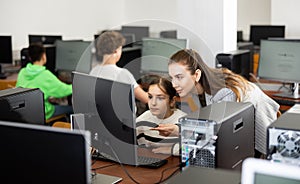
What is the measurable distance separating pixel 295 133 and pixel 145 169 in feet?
3.10

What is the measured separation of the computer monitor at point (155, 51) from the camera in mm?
4620

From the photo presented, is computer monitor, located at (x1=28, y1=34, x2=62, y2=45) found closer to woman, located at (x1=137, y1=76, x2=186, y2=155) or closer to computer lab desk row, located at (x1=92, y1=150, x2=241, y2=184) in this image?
woman, located at (x1=137, y1=76, x2=186, y2=155)

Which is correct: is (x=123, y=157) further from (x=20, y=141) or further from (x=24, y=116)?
(x=20, y=141)

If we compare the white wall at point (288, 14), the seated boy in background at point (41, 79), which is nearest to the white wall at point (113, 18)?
the seated boy in background at point (41, 79)

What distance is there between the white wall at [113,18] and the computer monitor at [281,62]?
1.05 ft

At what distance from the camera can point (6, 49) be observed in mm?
5867

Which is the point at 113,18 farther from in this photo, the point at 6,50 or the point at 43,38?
the point at 6,50

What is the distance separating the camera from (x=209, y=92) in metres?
2.69

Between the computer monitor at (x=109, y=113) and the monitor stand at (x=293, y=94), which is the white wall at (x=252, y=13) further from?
the computer monitor at (x=109, y=113)

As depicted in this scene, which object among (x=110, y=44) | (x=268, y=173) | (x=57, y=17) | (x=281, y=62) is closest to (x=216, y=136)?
(x=268, y=173)

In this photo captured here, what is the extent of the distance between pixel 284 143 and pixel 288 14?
218 inches

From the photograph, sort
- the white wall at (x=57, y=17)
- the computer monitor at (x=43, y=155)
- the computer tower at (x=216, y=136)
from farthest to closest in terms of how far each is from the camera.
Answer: the white wall at (x=57, y=17)
the computer tower at (x=216, y=136)
the computer monitor at (x=43, y=155)

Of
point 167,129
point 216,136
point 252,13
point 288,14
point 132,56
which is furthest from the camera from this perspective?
point 252,13

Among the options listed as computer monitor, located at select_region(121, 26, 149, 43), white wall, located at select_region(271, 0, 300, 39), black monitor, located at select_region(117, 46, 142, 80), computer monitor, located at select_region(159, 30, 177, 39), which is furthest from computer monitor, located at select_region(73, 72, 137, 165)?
computer monitor, located at select_region(121, 26, 149, 43)
